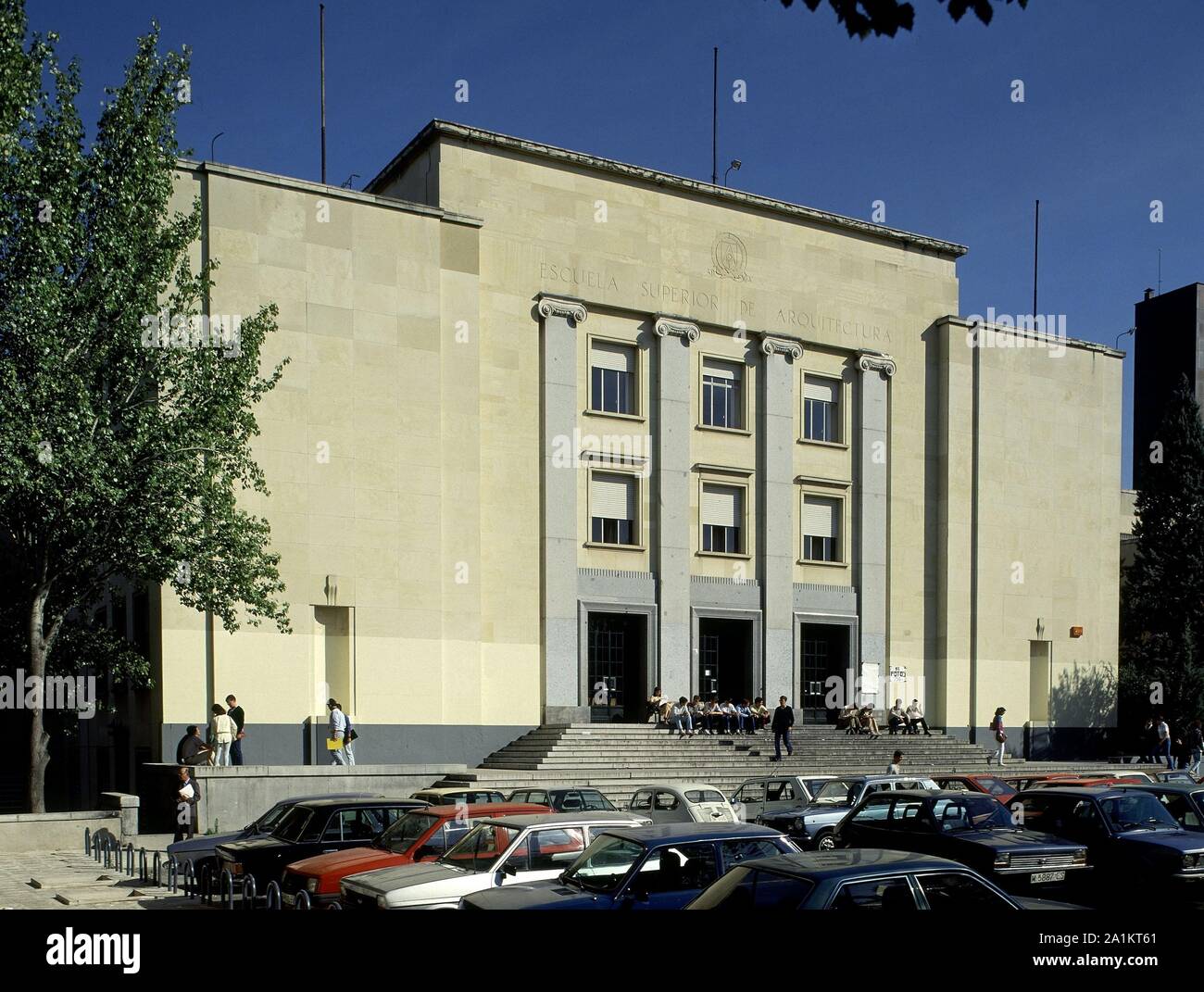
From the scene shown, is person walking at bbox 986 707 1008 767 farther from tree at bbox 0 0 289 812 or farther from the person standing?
tree at bbox 0 0 289 812

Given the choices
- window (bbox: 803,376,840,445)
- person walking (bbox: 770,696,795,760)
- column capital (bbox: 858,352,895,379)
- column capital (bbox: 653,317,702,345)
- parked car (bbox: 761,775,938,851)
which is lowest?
person walking (bbox: 770,696,795,760)

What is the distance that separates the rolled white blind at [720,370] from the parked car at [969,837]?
21930 millimetres

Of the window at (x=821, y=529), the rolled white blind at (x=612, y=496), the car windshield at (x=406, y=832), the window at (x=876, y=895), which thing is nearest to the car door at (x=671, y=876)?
the window at (x=876, y=895)

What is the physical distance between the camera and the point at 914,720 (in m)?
37.8

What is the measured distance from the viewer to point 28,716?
917 inches

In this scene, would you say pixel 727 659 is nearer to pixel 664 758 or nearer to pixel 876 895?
pixel 664 758

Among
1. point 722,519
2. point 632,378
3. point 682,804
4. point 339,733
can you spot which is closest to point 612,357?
point 632,378

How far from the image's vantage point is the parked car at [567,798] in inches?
703

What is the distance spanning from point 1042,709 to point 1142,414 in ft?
132

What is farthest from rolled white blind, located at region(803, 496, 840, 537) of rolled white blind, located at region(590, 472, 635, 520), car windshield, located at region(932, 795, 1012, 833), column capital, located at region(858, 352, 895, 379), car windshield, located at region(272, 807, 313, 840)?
car windshield, located at region(272, 807, 313, 840)

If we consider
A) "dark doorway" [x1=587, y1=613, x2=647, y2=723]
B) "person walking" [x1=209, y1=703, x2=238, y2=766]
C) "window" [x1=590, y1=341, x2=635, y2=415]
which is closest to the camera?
"person walking" [x1=209, y1=703, x2=238, y2=766]

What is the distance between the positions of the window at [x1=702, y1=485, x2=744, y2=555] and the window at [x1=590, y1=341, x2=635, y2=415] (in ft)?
12.2

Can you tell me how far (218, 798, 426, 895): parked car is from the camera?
1510 centimetres
